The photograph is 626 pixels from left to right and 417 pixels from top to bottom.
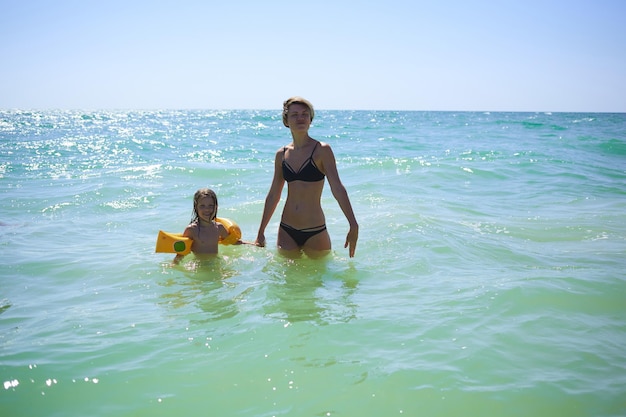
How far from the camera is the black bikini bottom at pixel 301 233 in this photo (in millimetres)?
4832

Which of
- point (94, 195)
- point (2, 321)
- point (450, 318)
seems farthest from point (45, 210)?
point (450, 318)

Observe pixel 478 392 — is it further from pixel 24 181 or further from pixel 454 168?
pixel 24 181

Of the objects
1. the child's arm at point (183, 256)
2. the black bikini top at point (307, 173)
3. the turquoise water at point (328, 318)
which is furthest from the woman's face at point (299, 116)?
the child's arm at point (183, 256)

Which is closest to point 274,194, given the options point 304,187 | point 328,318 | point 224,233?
point 304,187

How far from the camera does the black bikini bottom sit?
4832 millimetres

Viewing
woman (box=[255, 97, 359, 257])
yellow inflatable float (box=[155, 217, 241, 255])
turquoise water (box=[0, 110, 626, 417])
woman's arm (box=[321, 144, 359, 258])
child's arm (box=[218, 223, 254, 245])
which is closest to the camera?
turquoise water (box=[0, 110, 626, 417])

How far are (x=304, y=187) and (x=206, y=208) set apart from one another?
1.01 m

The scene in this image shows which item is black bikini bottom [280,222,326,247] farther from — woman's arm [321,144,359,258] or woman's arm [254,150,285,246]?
woman's arm [321,144,359,258]

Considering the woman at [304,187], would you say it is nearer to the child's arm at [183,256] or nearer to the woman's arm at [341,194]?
the woman's arm at [341,194]

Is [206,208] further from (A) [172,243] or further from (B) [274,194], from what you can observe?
(B) [274,194]

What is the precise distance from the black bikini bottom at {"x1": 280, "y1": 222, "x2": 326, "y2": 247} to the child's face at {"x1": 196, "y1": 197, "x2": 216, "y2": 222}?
2.45ft

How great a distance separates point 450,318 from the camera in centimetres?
351

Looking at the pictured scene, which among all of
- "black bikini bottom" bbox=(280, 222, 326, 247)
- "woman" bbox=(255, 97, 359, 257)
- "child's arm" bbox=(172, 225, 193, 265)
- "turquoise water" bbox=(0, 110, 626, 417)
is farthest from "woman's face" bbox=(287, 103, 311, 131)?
"child's arm" bbox=(172, 225, 193, 265)

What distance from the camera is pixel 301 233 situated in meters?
4.84
